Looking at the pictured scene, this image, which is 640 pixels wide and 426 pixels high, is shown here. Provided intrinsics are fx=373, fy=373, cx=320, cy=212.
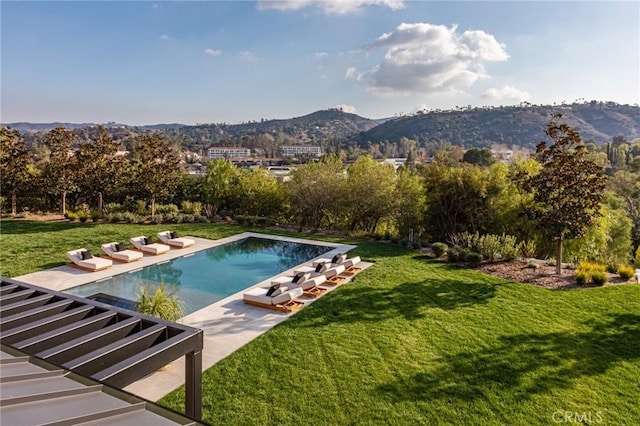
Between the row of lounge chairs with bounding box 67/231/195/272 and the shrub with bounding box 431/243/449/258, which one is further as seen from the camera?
the shrub with bounding box 431/243/449/258

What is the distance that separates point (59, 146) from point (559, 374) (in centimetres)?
2031

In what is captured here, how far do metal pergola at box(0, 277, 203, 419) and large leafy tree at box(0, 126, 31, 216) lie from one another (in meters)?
18.2

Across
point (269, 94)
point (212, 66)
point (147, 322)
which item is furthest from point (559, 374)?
point (269, 94)

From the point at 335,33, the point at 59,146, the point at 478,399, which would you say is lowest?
the point at 478,399

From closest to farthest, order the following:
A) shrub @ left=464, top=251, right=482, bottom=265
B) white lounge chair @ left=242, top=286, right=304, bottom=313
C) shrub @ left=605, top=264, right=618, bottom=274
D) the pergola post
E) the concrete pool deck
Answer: the pergola post < the concrete pool deck < white lounge chair @ left=242, top=286, right=304, bottom=313 < shrub @ left=605, top=264, right=618, bottom=274 < shrub @ left=464, top=251, right=482, bottom=265

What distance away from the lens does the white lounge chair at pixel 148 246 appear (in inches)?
503

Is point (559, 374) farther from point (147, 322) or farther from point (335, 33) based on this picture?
point (335, 33)

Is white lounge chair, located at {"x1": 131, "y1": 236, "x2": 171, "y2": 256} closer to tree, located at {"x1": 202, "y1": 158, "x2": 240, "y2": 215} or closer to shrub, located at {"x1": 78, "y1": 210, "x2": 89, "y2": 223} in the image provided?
shrub, located at {"x1": 78, "y1": 210, "x2": 89, "y2": 223}

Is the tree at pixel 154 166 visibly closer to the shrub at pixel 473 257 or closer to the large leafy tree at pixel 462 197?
the large leafy tree at pixel 462 197

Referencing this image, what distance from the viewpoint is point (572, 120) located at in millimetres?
86500

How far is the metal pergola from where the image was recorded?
3078 millimetres

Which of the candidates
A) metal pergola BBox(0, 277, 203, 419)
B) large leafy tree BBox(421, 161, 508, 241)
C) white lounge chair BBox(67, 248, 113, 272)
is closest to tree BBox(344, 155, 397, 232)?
large leafy tree BBox(421, 161, 508, 241)

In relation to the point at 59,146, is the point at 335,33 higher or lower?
higher

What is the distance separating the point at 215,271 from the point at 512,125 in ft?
310
